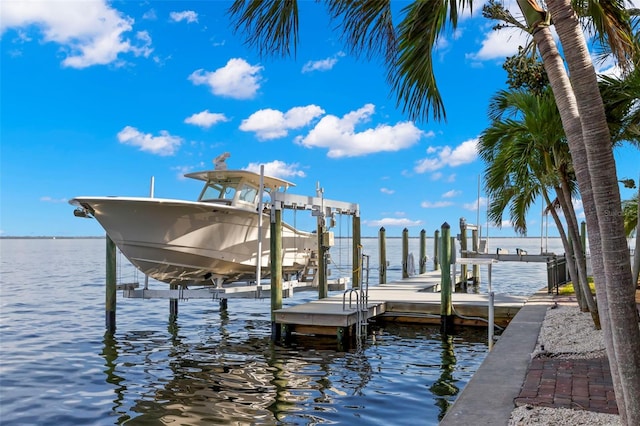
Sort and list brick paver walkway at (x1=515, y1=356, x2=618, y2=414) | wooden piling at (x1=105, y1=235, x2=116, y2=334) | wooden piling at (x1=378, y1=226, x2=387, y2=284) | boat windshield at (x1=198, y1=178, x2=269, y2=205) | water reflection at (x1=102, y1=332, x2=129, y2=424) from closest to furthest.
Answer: brick paver walkway at (x1=515, y1=356, x2=618, y2=414) → water reflection at (x1=102, y1=332, x2=129, y2=424) → wooden piling at (x1=105, y1=235, x2=116, y2=334) → boat windshield at (x1=198, y1=178, x2=269, y2=205) → wooden piling at (x1=378, y1=226, x2=387, y2=284)

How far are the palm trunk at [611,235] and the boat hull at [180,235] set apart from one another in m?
11.6

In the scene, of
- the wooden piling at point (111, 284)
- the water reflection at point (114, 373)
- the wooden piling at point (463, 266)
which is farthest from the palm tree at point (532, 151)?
the wooden piling at point (463, 266)

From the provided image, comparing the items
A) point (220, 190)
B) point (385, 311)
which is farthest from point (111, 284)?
point (385, 311)

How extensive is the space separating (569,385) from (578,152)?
148 inches

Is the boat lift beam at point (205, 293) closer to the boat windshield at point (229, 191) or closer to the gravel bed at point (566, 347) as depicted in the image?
the boat windshield at point (229, 191)

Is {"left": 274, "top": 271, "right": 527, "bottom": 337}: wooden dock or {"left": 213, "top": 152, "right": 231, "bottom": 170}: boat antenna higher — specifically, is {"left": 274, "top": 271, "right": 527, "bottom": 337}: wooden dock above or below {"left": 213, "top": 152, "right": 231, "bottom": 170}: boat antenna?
below

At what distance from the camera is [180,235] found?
1459cm

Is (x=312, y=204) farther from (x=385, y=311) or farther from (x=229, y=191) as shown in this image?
(x=385, y=311)

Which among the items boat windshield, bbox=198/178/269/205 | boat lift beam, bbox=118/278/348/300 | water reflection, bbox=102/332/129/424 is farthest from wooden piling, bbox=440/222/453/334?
water reflection, bbox=102/332/129/424

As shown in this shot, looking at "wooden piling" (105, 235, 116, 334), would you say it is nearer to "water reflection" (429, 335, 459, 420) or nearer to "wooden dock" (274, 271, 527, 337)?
"wooden dock" (274, 271, 527, 337)

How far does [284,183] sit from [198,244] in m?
4.11

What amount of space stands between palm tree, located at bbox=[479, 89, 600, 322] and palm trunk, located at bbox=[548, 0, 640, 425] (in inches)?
242

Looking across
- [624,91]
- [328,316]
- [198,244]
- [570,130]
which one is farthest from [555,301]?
[570,130]

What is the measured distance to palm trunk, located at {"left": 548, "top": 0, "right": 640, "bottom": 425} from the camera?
3541 mm
